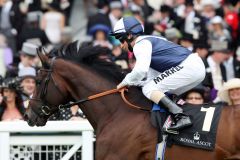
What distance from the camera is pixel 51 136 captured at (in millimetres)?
11555

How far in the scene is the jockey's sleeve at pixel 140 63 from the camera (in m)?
10.1

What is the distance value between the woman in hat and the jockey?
289 cm

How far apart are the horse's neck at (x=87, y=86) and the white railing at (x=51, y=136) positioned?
2.70 ft

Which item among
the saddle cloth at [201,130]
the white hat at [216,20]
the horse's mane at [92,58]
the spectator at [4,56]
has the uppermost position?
the horse's mane at [92,58]

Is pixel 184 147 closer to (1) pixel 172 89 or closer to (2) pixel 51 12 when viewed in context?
(1) pixel 172 89

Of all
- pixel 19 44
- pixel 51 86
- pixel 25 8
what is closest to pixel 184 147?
pixel 51 86

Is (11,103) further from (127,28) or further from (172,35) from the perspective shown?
(172,35)

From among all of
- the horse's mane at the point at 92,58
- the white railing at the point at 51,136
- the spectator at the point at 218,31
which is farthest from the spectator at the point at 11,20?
the horse's mane at the point at 92,58

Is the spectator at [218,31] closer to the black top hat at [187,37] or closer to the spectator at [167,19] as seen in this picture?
the spectator at [167,19]

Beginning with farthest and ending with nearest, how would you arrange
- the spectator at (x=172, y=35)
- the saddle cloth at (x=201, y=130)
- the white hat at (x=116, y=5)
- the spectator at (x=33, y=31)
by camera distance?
1. the white hat at (x=116, y=5)
2. the spectator at (x=33, y=31)
3. the spectator at (x=172, y=35)
4. the saddle cloth at (x=201, y=130)

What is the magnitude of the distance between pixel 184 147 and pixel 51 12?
9.41 meters

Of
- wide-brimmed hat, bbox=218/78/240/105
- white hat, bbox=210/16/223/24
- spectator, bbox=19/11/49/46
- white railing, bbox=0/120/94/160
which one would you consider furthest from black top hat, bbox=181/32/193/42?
white railing, bbox=0/120/94/160

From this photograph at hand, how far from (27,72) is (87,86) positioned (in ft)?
12.2

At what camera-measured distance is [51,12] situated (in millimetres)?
19062
